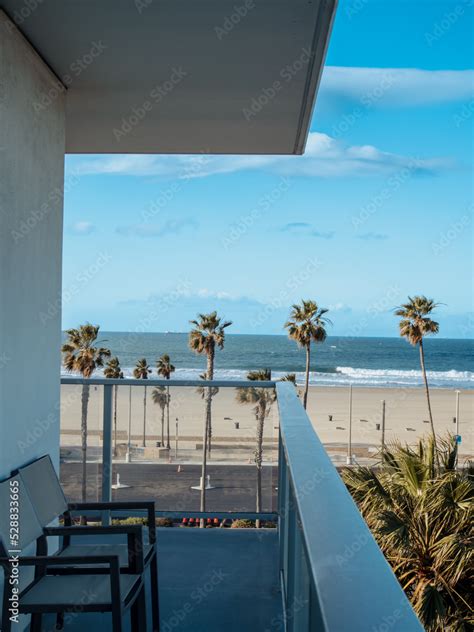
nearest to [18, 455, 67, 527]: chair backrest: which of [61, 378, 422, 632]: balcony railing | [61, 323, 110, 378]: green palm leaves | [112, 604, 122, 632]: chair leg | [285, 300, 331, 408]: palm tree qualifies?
[112, 604, 122, 632]: chair leg

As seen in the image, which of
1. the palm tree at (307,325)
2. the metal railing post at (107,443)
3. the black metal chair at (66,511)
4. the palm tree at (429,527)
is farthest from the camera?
the palm tree at (307,325)

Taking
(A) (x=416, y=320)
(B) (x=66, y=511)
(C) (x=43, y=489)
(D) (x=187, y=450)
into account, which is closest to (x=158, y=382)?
(D) (x=187, y=450)

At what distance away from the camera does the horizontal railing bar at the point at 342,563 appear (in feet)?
2.60

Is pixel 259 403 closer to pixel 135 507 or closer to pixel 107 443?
pixel 107 443

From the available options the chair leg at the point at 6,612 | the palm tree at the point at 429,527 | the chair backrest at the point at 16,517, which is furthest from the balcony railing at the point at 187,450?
the palm tree at the point at 429,527

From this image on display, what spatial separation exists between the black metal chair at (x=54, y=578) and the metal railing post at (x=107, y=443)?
1.78 meters

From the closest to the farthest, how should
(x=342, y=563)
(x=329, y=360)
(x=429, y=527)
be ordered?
(x=342, y=563) → (x=429, y=527) → (x=329, y=360)

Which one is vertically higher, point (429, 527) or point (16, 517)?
point (16, 517)

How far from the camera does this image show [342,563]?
3.26 ft

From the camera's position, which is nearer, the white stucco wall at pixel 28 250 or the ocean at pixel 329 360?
the white stucco wall at pixel 28 250

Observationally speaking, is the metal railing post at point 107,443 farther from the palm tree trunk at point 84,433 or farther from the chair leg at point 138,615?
the chair leg at point 138,615

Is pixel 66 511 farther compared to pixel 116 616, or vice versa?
pixel 66 511

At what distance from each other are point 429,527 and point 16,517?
6.52 meters

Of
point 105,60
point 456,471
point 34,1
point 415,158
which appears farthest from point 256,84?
point 415,158
